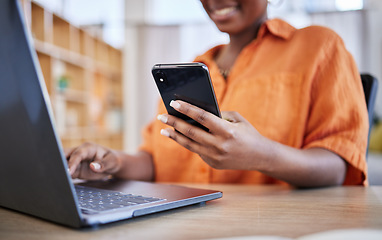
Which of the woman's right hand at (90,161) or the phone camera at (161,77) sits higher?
the phone camera at (161,77)

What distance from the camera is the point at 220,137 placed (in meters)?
0.58

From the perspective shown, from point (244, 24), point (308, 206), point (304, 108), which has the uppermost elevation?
point (244, 24)

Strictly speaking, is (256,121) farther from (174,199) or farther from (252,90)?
(174,199)

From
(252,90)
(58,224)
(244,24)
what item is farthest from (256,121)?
(58,224)

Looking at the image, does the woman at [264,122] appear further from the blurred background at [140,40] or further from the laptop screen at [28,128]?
the blurred background at [140,40]

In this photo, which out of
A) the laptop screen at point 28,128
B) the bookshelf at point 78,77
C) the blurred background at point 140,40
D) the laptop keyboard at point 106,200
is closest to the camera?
the laptop screen at point 28,128

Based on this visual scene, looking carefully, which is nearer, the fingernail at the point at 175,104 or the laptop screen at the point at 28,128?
the laptop screen at the point at 28,128

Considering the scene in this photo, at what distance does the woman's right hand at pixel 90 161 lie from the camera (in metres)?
0.76

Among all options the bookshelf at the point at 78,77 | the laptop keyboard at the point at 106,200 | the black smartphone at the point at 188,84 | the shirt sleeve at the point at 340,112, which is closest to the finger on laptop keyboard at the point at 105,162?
the laptop keyboard at the point at 106,200

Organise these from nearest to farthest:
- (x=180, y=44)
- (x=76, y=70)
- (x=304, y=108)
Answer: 1. (x=304, y=108)
2. (x=76, y=70)
3. (x=180, y=44)

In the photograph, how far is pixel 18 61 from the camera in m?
0.37

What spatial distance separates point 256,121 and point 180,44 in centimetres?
350

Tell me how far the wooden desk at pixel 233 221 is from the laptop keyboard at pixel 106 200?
0.03 meters

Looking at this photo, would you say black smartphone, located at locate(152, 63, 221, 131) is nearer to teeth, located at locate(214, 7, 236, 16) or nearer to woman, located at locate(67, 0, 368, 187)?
woman, located at locate(67, 0, 368, 187)
